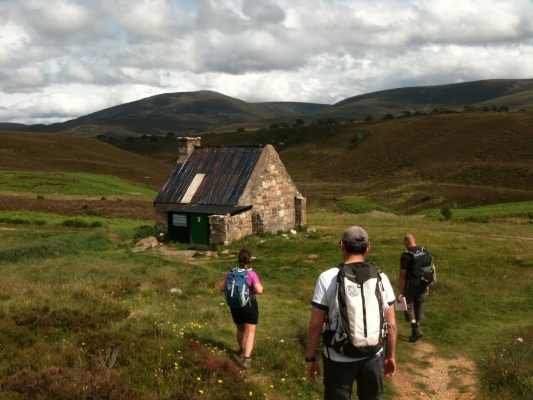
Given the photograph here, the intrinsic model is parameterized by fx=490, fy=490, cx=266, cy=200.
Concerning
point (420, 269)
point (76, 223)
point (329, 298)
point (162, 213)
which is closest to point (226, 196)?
point (162, 213)

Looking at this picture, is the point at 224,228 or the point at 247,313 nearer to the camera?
the point at 247,313

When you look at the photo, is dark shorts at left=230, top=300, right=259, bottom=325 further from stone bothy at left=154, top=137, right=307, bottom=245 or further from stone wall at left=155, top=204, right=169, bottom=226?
stone wall at left=155, top=204, right=169, bottom=226

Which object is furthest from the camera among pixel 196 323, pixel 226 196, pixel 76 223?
pixel 76 223

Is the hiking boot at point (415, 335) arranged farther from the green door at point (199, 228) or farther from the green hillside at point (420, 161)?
the green hillside at point (420, 161)

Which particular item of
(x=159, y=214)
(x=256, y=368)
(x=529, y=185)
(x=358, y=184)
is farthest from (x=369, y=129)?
(x=256, y=368)

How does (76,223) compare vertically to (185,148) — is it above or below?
below

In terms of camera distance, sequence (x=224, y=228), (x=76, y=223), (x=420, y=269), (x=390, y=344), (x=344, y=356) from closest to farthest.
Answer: (x=344, y=356) < (x=390, y=344) < (x=420, y=269) < (x=224, y=228) < (x=76, y=223)

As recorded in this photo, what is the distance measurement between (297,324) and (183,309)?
295 centimetres

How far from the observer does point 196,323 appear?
10898mm

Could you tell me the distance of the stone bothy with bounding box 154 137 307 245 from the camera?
25.5 m

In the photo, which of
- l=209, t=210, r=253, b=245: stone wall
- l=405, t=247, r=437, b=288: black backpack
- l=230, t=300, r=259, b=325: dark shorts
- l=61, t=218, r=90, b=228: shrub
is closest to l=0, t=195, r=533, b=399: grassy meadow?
l=230, t=300, r=259, b=325: dark shorts

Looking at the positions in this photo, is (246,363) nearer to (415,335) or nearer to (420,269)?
(415,335)

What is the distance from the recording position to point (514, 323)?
12008 millimetres

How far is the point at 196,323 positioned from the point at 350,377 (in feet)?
20.2
